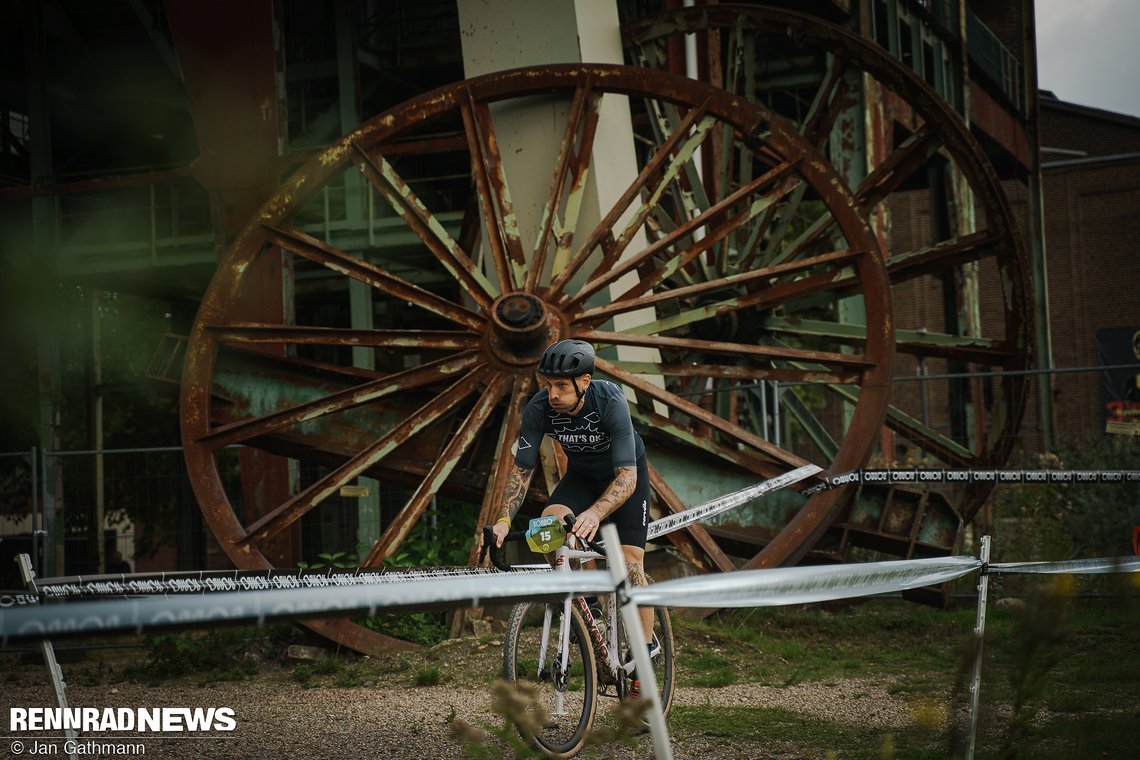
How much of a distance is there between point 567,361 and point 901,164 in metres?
6.78

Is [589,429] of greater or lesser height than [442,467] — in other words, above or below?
above

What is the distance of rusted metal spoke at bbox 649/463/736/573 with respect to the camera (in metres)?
8.66

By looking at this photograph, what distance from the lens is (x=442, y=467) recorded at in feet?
29.7

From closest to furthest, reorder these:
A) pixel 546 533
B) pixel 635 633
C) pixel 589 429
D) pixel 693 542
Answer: pixel 635 633, pixel 546 533, pixel 589 429, pixel 693 542

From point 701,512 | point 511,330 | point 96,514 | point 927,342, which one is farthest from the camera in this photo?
point 96,514

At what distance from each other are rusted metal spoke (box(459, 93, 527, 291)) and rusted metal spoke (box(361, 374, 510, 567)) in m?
0.92

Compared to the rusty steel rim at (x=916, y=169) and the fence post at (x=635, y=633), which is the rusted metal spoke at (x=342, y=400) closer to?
the rusty steel rim at (x=916, y=169)

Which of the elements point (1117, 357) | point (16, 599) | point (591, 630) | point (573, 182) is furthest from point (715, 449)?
point (1117, 357)

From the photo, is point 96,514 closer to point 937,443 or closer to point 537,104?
point 537,104

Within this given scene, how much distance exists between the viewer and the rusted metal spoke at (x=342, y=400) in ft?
30.5

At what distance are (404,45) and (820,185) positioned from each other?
10697 millimetres

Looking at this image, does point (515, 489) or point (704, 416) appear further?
point (704, 416)

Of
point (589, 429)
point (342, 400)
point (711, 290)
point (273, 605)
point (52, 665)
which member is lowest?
point (52, 665)

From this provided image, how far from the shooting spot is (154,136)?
20.9m
